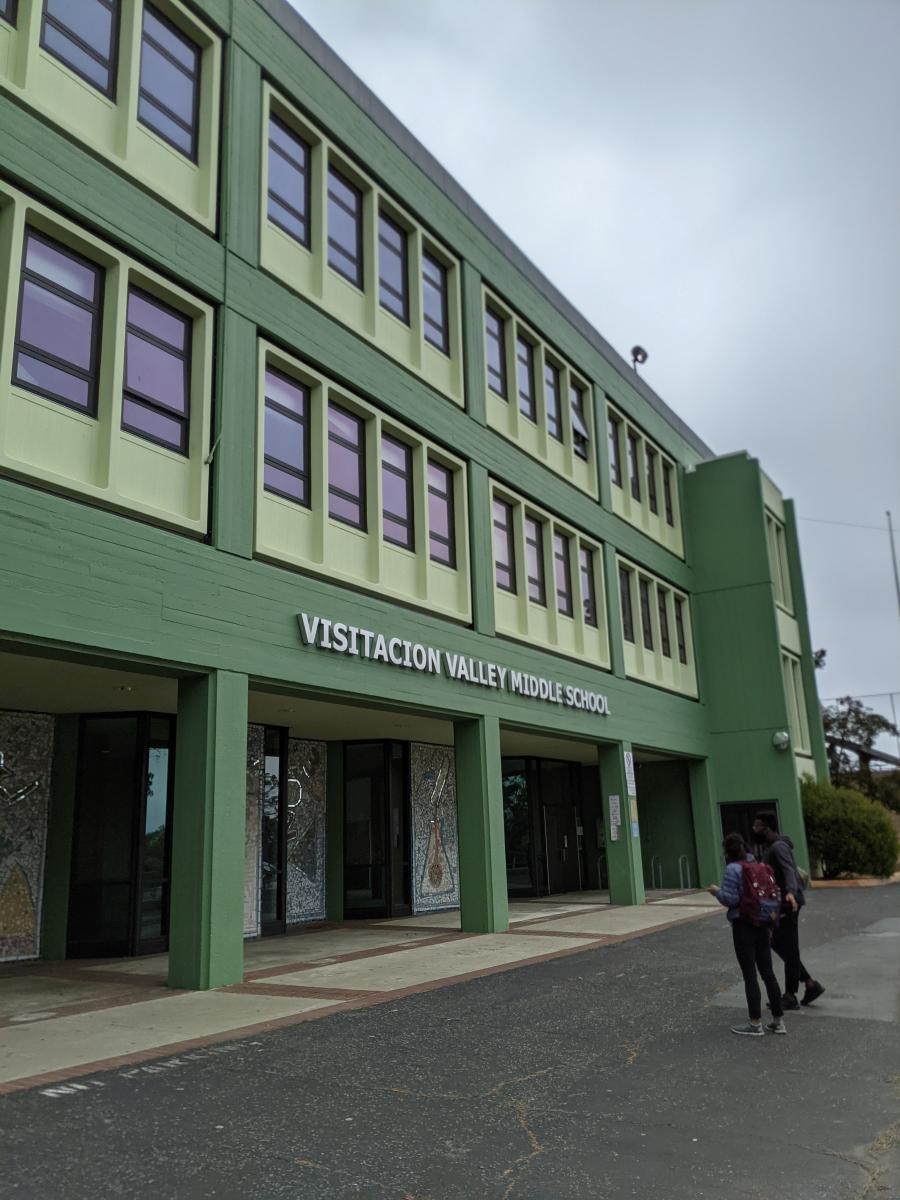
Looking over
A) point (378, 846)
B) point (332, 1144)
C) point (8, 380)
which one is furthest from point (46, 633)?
point (378, 846)

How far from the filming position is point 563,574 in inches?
817

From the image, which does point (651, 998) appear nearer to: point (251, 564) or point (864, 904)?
point (251, 564)

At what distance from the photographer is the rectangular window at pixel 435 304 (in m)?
17.2

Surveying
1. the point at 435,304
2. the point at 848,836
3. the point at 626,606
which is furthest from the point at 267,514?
the point at 848,836

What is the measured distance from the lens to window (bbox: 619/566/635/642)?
23.4m

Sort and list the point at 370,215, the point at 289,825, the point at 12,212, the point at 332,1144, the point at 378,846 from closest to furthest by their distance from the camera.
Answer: the point at 332,1144 < the point at 12,212 < the point at 370,215 < the point at 289,825 < the point at 378,846

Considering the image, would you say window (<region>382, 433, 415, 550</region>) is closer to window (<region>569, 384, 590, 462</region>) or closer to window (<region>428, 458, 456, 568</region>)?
window (<region>428, 458, 456, 568</region>)

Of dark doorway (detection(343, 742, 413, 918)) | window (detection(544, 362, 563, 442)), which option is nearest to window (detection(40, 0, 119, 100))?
window (detection(544, 362, 563, 442))

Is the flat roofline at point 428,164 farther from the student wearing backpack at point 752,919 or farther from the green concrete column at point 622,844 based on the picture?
the student wearing backpack at point 752,919

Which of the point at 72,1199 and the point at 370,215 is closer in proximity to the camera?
the point at 72,1199

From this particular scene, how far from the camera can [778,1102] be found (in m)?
6.02

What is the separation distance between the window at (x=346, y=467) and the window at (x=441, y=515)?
184cm

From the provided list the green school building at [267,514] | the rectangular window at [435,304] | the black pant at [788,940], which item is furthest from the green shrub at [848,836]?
the black pant at [788,940]

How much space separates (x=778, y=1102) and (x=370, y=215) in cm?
1353
